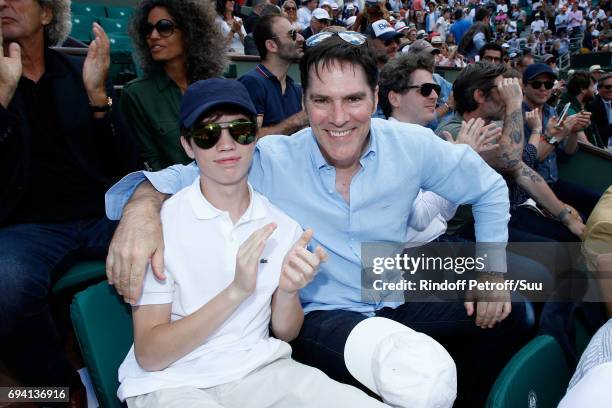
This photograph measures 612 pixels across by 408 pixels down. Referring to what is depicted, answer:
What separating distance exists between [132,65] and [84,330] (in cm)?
442

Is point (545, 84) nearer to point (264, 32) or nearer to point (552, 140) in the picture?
point (552, 140)

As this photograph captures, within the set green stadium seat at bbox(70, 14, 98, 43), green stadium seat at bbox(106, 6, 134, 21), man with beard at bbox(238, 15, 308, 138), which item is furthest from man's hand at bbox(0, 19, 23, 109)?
green stadium seat at bbox(106, 6, 134, 21)

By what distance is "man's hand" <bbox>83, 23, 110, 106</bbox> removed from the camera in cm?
229

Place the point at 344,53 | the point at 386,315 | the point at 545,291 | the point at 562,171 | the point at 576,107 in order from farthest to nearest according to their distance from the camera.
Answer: the point at 576,107, the point at 562,171, the point at 545,291, the point at 386,315, the point at 344,53

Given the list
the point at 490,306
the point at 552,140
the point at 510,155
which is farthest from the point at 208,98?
the point at 552,140

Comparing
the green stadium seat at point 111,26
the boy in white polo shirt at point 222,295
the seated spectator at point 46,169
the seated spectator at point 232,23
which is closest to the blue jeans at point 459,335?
Result: the boy in white polo shirt at point 222,295

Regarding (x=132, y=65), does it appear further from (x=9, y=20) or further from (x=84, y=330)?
(x=84, y=330)

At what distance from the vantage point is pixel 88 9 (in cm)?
799

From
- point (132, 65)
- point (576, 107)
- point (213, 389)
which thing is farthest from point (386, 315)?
point (576, 107)

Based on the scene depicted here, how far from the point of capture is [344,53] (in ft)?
6.01

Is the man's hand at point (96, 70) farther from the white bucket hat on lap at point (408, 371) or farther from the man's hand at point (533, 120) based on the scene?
the man's hand at point (533, 120)

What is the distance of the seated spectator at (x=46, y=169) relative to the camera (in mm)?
1943

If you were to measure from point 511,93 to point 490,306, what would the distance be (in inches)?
65.0

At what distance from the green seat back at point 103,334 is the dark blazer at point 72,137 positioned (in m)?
0.84
